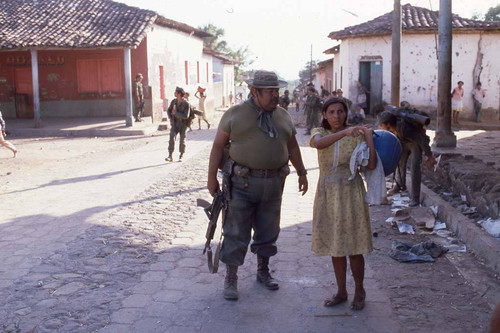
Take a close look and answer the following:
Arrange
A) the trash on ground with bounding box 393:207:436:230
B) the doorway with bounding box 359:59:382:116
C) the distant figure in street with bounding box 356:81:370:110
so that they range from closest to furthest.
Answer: the trash on ground with bounding box 393:207:436:230, the distant figure in street with bounding box 356:81:370:110, the doorway with bounding box 359:59:382:116

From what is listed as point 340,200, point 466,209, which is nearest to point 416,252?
point 466,209

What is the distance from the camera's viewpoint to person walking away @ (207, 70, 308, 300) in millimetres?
4234

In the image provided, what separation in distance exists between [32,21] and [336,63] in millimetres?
15305

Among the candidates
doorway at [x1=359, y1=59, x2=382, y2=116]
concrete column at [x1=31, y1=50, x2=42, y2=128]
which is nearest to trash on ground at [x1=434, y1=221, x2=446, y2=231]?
doorway at [x1=359, y1=59, x2=382, y2=116]

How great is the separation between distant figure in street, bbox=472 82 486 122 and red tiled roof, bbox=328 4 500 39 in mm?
2357

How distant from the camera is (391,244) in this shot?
5895 millimetres

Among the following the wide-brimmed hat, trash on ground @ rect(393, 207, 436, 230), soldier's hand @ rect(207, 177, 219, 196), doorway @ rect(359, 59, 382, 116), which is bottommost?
trash on ground @ rect(393, 207, 436, 230)

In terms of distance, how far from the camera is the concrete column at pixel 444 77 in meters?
10.1

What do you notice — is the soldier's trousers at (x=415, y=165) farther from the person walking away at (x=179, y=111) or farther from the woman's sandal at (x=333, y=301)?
the person walking away at (x=179, y=111)

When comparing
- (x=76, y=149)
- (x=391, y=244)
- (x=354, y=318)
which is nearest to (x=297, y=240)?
(x=391, y=244)

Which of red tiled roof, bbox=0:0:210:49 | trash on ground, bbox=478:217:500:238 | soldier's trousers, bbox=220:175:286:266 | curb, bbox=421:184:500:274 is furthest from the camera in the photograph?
red tiled roof, bbox=0:0:210:49

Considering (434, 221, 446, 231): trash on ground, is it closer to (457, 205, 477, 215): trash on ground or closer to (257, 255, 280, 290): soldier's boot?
(457, 205, 477, 215): trash on ground

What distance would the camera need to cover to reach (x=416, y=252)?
5512mm

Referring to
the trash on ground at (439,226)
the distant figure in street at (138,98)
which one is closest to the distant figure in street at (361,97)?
the distant figure in street at (138,98)
